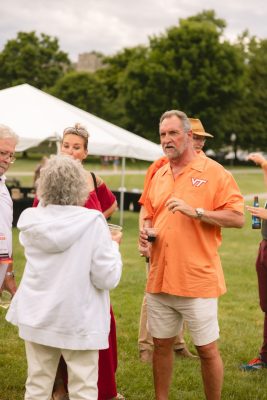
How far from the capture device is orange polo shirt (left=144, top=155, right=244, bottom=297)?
3.77 metres

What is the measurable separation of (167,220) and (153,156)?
38.8 ft

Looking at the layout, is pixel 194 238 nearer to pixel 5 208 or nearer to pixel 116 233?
pixel 116 233

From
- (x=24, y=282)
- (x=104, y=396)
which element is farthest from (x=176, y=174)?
(x=104, y=396)

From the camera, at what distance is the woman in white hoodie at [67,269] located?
3.03 meters

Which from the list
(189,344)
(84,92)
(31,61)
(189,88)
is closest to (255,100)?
(189,88)

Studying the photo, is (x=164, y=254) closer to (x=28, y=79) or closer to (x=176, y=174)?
(x=176, y=174)

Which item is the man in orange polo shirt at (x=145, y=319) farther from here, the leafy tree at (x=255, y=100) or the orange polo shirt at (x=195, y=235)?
the leafy tree at (x=255, y=100)

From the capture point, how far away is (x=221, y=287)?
3854mm

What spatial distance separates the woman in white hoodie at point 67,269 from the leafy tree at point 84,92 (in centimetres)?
5364

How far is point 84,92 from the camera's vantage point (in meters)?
57.3

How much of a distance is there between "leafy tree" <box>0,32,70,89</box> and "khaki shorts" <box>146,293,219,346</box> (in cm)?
6552

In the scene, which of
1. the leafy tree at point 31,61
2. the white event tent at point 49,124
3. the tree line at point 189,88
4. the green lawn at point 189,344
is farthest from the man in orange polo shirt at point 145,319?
the leafy tree at point 31,61

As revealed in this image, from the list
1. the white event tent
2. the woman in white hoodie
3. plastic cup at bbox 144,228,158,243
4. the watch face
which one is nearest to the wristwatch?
the watch face

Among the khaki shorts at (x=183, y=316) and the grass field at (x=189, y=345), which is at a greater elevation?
the khaki shorts at (x=183, y=316)
